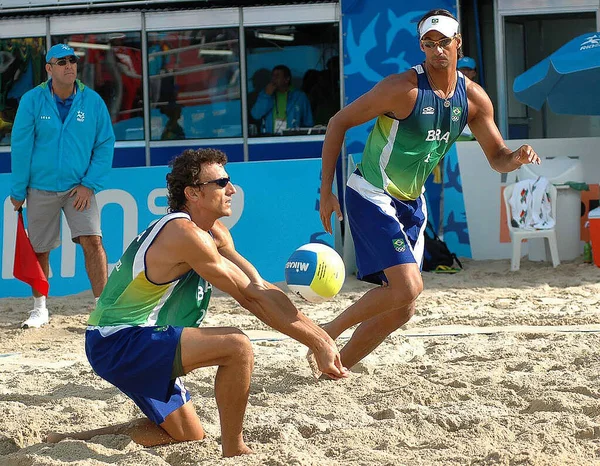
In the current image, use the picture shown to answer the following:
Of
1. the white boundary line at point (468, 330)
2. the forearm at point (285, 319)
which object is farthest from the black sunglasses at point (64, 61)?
the forearm at point (285, 319)

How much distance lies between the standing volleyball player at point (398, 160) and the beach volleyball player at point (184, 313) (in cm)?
106

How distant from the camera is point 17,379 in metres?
5.61

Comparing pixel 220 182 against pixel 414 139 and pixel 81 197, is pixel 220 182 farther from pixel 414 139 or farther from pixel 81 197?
pixel 81 197

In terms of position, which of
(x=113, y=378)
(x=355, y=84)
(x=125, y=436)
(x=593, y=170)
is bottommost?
(x=125, y=436)

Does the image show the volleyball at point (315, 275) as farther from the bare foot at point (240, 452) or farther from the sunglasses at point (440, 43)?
the sunglasses at point (440, 43)

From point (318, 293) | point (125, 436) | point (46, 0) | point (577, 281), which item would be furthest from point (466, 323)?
point (46, 0)

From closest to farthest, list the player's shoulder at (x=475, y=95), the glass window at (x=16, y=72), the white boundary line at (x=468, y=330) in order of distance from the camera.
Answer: the player's shoulder at (x=475, y=95)
the white boundary line at (x=468, y=330)
the glass window at (x=16, y=72)

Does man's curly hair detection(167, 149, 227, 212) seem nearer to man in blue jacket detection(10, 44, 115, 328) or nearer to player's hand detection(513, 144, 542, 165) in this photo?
player's hand detection(513, 144, 542, 165)

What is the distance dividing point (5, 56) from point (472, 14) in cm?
585

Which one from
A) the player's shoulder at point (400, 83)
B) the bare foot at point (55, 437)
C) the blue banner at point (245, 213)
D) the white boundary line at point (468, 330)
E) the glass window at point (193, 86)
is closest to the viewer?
the bare foot at point (55, 437)

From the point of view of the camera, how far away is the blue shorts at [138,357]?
3852mm

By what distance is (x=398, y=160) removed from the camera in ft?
16.5

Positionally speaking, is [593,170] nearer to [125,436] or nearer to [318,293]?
[318,293]

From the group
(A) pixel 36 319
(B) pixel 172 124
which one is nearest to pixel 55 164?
(A) pixel 36 319
